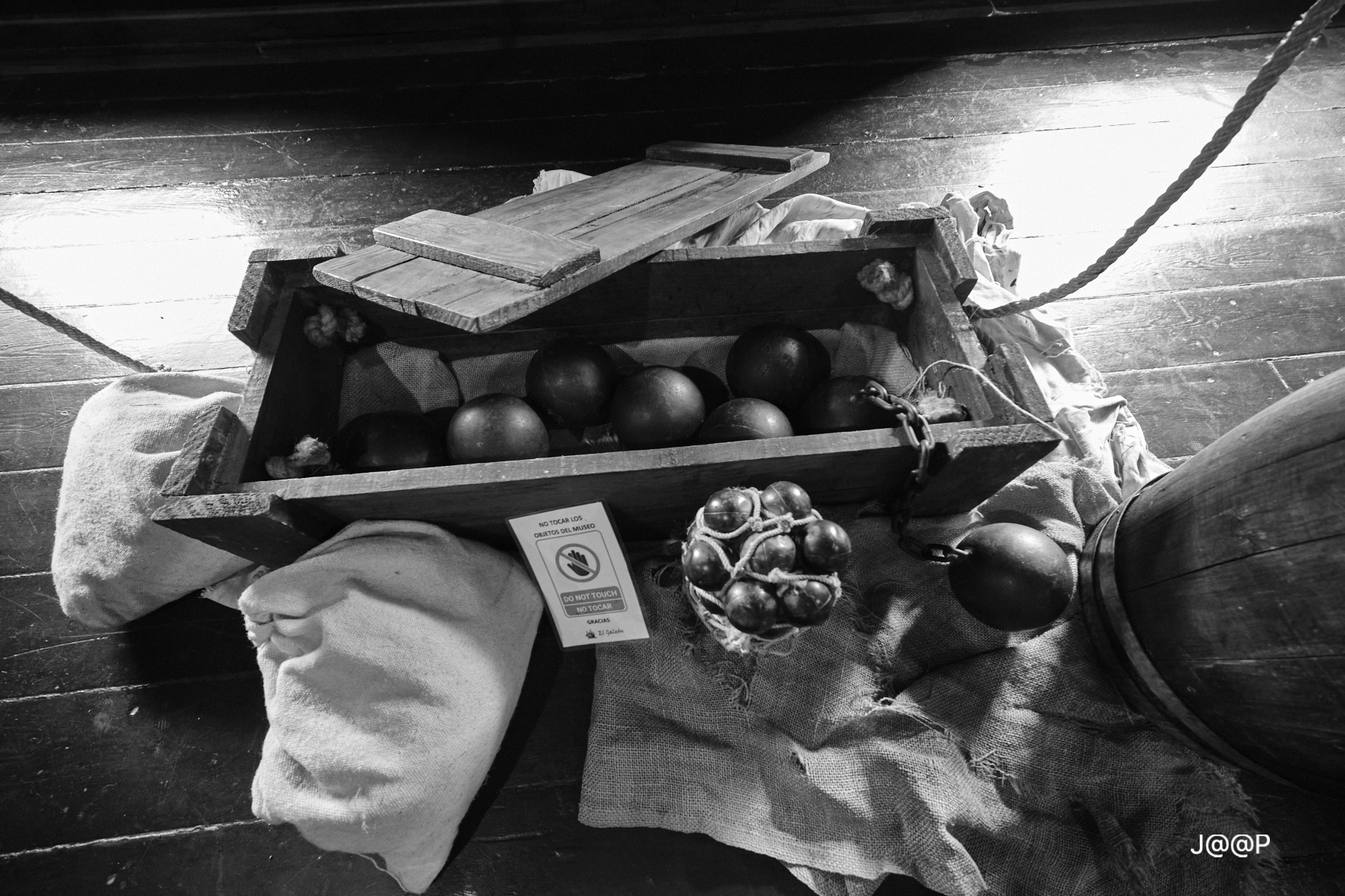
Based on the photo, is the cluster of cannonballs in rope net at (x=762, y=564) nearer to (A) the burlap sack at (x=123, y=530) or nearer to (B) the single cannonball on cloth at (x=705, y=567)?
(B) the single cannonball on cloth at (x=705, y=567)

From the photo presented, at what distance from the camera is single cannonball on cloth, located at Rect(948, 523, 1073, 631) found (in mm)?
1391

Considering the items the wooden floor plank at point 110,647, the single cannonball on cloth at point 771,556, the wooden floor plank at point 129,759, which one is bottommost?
the wooden floor plank at point 129,759

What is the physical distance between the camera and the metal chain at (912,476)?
4.45 feet

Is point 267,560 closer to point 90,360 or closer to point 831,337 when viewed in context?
point 90,360

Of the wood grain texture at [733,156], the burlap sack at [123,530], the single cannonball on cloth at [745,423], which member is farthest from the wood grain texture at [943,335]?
the burlap sack at [123,530]

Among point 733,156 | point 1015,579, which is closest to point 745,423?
point 1015,579

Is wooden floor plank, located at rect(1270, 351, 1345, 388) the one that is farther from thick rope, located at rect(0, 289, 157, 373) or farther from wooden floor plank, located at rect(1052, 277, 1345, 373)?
thick rope, located at rect(0, 289, 157, 373)

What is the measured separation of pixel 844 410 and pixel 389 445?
3.34ft

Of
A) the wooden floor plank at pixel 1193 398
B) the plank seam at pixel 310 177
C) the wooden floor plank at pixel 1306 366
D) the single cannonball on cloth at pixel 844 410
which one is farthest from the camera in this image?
the plank seam at pixel 310 177

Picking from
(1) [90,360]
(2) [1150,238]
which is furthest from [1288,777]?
(1) [90,360]

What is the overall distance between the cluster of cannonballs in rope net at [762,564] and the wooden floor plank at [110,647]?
122 cm

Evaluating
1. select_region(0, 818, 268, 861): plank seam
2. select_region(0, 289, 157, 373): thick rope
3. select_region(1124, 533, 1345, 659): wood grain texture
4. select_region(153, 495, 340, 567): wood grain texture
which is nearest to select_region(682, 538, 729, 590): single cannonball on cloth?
select_region(153, 495, 340, 567): wood grain texture

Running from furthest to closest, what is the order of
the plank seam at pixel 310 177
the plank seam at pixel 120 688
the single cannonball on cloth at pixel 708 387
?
the plank seam at pixel 310 177, the single cannonball on cloth at pixel 708 387, the plank seam at pixel 120 688

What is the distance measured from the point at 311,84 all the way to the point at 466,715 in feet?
9.38
